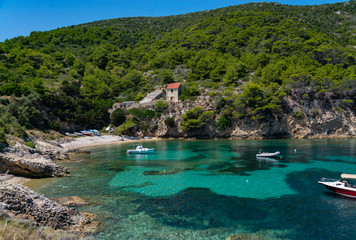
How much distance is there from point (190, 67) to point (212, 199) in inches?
2933

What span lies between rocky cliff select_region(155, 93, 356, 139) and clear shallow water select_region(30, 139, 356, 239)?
96.1ft

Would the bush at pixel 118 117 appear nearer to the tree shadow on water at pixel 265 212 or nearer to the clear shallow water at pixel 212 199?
the clear shallow water at pixel 212 199

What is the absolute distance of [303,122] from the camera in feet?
181

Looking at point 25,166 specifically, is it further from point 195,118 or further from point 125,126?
point 195,118

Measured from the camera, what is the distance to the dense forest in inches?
2190

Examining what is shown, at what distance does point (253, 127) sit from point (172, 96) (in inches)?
1021

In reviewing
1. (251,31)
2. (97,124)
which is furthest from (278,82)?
(97,124)

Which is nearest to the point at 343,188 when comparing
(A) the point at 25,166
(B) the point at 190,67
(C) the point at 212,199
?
(C) the point at 212,199

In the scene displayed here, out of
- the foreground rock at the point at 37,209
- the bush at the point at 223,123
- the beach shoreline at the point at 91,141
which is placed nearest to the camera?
the foreground rock at the point at 37,209

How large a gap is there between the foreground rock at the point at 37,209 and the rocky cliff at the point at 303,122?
165 feet

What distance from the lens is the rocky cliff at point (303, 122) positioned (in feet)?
181

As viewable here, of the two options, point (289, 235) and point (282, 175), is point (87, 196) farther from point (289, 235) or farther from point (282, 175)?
point (282, 175)

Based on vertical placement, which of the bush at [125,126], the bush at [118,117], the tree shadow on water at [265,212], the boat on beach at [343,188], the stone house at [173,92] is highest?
the stone house at [173,92]

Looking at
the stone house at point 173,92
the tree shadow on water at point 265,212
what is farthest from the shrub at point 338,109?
the tree shadow on water at point 265,212
